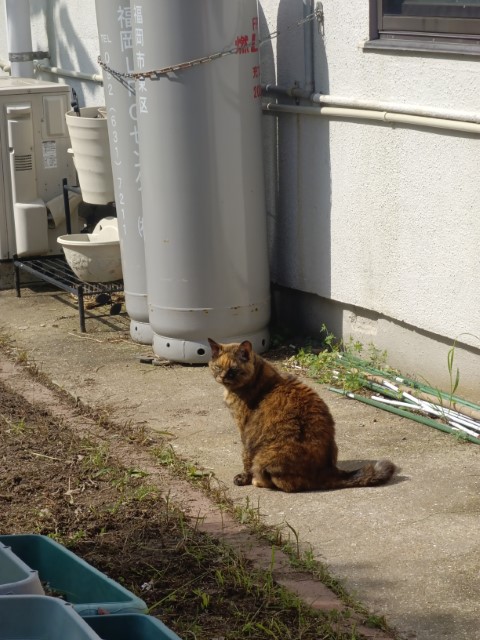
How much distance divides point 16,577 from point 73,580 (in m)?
0.33

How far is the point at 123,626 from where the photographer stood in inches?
114

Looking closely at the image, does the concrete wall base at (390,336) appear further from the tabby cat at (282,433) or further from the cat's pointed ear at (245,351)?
the cat's pointed ear at (245,351)

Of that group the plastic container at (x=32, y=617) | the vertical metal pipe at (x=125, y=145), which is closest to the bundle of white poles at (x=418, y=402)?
the vertical metal pipe at (x=125, y=145)

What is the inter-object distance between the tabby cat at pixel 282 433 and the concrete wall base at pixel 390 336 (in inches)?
46.9

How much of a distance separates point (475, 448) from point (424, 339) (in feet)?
3.46

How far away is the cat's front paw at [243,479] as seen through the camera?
17.4 ft

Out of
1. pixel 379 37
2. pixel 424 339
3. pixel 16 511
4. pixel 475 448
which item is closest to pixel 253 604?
pixel 16 511

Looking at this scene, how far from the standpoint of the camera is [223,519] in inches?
193

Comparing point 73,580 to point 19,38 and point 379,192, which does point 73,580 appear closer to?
point 379,192

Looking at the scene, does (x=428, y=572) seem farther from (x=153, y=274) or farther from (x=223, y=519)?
(x=153, y=274)

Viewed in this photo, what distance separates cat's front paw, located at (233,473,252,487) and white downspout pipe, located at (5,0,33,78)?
6.93 meters

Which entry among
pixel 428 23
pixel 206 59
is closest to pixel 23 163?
pixel 206 59

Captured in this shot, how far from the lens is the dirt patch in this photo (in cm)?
396

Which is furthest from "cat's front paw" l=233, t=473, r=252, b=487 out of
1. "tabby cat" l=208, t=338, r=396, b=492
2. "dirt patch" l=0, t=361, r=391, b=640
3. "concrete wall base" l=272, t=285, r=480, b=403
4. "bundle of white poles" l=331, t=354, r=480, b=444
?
"concrete wall base" l=272, t=285, r=480, b=403
